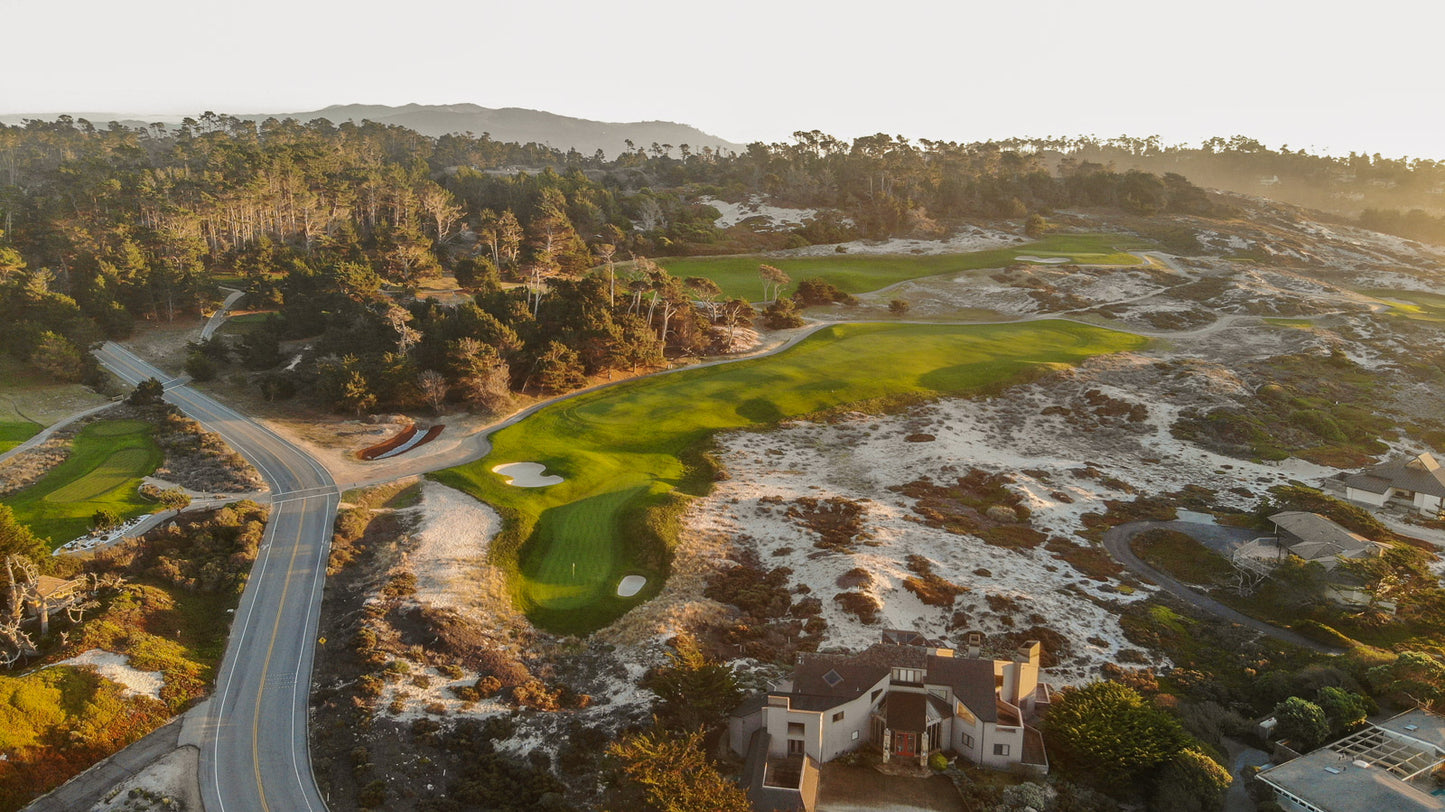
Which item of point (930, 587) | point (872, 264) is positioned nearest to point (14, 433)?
point (930, 587)

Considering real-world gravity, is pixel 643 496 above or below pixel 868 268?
below

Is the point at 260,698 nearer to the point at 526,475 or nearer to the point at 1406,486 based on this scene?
the point at 526,475

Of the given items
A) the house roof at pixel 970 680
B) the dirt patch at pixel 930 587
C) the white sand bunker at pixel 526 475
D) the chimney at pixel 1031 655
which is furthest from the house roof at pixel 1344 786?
the white sand bunker at pixel 526 475

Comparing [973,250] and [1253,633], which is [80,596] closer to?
[1253,633]

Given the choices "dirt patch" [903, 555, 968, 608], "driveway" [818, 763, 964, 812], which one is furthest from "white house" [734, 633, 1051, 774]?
"dirt patch" [903, 555, 968, 608]

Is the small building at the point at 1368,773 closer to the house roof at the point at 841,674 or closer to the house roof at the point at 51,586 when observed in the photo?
the house roof at the point at 841,674

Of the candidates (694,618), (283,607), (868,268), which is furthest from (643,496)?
(868,268)

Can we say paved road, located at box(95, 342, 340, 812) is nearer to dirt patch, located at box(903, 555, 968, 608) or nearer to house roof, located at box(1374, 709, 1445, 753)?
dirt patch, located at box(903, 555, 968, 608)
